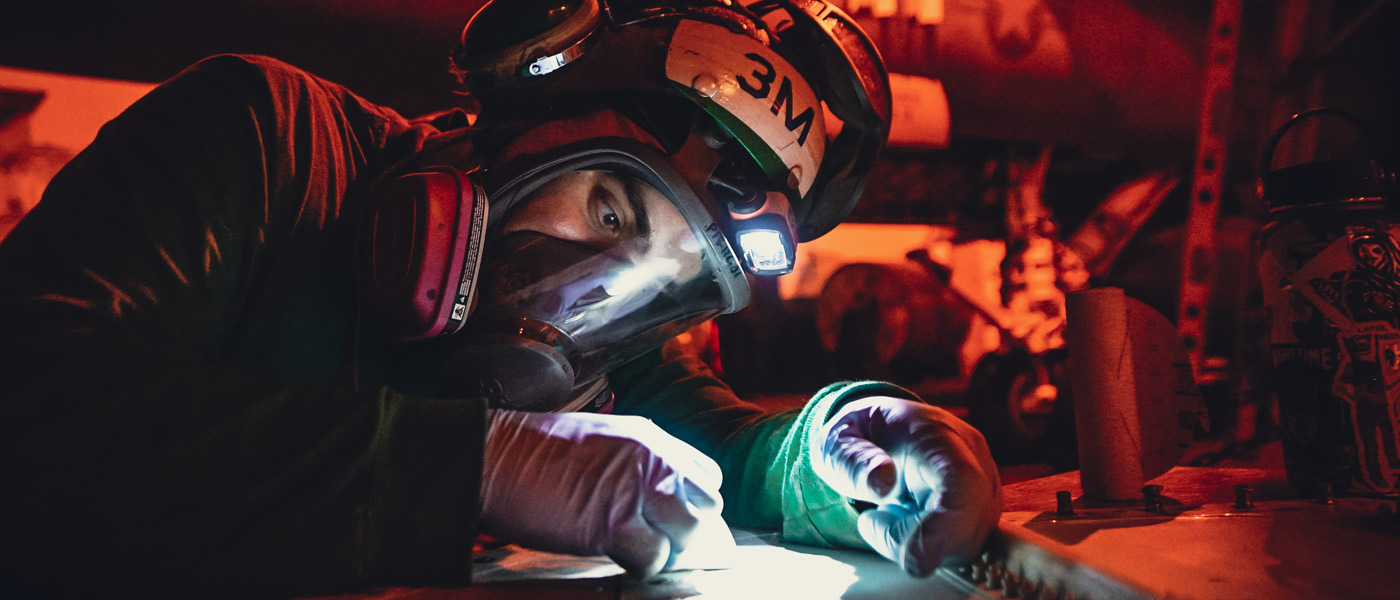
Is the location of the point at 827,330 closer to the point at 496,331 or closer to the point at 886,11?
the point at 886,11

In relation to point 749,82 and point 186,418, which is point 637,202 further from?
point 186,418

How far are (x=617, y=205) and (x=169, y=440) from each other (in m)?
0.71

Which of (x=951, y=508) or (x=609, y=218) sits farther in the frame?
(x=609, y=218)

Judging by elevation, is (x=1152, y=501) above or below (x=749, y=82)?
below

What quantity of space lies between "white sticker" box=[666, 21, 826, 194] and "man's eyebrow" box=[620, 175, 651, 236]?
180mm

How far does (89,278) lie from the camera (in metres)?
0.87

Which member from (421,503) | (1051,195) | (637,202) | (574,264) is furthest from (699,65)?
→ (1051,195)

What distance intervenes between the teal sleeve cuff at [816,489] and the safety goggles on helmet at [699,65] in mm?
406

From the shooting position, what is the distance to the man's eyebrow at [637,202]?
129 cm

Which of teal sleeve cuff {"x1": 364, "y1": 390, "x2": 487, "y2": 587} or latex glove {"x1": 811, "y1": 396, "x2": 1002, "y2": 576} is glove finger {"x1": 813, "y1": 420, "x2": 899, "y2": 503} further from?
teal sleeve cuff {"x1": 364, "y1": 390, "x2": 487, "y2": 587}

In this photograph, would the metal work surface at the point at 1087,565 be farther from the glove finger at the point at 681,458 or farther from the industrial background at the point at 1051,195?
the industrial background at the point at 1051,195

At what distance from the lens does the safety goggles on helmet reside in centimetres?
125

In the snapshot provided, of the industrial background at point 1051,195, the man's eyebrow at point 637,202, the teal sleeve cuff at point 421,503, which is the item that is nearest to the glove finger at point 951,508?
the teal sleeve cuff at point 421,503

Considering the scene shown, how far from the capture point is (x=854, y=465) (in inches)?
39.0
